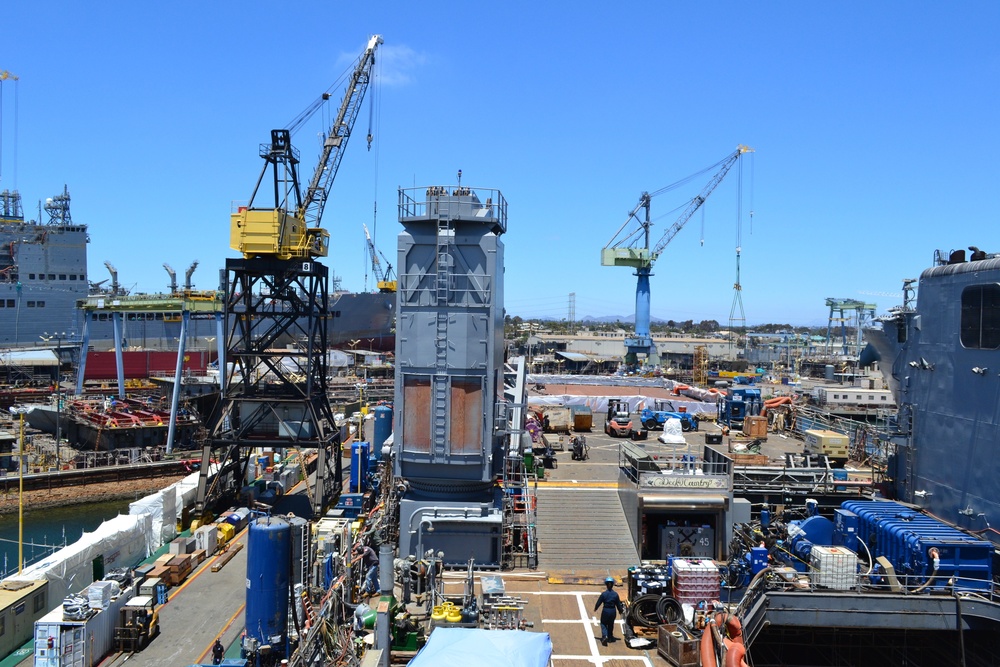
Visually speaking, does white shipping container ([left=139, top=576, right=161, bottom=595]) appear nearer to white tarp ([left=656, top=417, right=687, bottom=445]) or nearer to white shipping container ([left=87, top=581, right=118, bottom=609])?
white shipping container ([left=87, top=581, right=118, bottom=609])

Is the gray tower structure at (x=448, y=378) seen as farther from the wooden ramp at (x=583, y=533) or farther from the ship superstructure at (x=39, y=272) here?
the ship superstructure at (x=39, y=272)

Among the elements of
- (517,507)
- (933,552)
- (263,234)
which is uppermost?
(263,234)

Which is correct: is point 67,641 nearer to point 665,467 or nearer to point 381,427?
point 665,467

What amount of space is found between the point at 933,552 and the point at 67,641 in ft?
63.0

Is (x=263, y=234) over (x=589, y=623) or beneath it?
over

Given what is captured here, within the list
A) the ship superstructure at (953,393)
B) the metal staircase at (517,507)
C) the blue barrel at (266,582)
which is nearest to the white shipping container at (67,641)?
the blue barrel at (266,582)

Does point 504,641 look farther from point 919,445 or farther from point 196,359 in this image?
point 196,359

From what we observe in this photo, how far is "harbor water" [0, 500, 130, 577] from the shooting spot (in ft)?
112

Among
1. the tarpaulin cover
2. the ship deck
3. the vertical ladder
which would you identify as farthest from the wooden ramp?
the tarpaulin cover

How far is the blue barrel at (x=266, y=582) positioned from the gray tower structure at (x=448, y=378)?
11.6ft

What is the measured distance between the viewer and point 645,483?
18797mm

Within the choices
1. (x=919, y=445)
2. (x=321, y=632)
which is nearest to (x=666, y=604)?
(x=321, y=632)

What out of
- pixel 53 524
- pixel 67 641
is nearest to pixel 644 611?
pixel 67 641

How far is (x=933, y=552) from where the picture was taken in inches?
625
